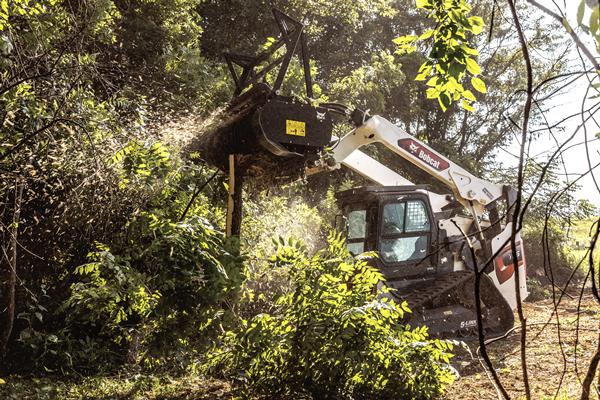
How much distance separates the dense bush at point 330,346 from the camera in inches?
193

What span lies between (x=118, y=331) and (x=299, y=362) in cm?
242

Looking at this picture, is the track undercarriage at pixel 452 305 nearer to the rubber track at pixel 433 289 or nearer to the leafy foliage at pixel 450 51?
the rubber track at pixel 433 289

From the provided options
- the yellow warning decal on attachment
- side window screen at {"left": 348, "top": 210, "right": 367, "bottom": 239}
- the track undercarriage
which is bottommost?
the track undercarriage

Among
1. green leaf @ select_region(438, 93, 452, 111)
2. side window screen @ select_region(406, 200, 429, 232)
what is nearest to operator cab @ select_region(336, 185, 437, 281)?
side window screen @ select_region(406, 200, 429, 232)

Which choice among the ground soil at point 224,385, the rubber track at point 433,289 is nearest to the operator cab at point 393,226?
the rubber track at point 433,289

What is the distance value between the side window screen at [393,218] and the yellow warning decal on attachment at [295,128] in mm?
3264

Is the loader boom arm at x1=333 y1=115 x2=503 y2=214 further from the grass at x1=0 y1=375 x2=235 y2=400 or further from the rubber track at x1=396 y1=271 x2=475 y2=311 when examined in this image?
the grass at x1=0 y1=375 x2=235 y2=400

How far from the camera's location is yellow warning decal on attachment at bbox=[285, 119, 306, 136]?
5785mm

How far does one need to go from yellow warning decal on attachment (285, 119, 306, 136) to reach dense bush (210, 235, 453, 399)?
1.18 metres

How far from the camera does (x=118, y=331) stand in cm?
658

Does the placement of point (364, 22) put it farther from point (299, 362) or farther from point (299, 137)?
point (299, 362)

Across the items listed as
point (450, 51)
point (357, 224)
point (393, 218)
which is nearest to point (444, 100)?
point (450, 51)

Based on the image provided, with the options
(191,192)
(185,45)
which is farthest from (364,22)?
(191,192)

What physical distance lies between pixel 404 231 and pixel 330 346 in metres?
4.30
